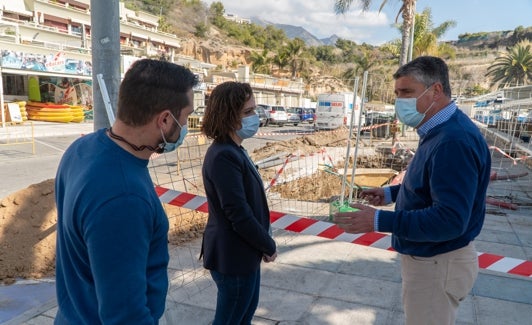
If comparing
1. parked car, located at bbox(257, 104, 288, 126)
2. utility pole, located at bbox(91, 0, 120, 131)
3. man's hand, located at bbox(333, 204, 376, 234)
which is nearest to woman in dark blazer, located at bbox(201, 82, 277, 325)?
man's hand, located at bbox(333, 204, 376, 234)

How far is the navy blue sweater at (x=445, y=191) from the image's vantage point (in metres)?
1.91

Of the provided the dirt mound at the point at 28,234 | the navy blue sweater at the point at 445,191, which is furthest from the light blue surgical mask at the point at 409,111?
the dirt mound at the point at 28,234

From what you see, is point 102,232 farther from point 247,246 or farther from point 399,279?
point 399,279

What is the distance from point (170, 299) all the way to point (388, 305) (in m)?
2.10

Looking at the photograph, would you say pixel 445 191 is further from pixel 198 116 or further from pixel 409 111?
pixel 198 116

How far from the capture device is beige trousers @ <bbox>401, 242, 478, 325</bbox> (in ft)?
7.12

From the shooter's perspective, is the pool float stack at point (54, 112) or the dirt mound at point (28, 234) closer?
the dirt mound at point (28, 234)

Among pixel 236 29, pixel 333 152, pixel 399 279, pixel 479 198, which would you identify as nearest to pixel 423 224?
pixel 479 198

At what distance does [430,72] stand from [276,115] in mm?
30349

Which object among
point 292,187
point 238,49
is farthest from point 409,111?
point 238,49

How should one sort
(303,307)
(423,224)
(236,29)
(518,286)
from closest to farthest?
1. (423,224)
2. (303,307)
3. (518,286)
4. (236,29)

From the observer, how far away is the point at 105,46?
3459 mm

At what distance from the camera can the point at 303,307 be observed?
3.74 meters

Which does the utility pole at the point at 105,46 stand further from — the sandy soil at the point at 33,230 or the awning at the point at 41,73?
the awning at the point at 41,73
